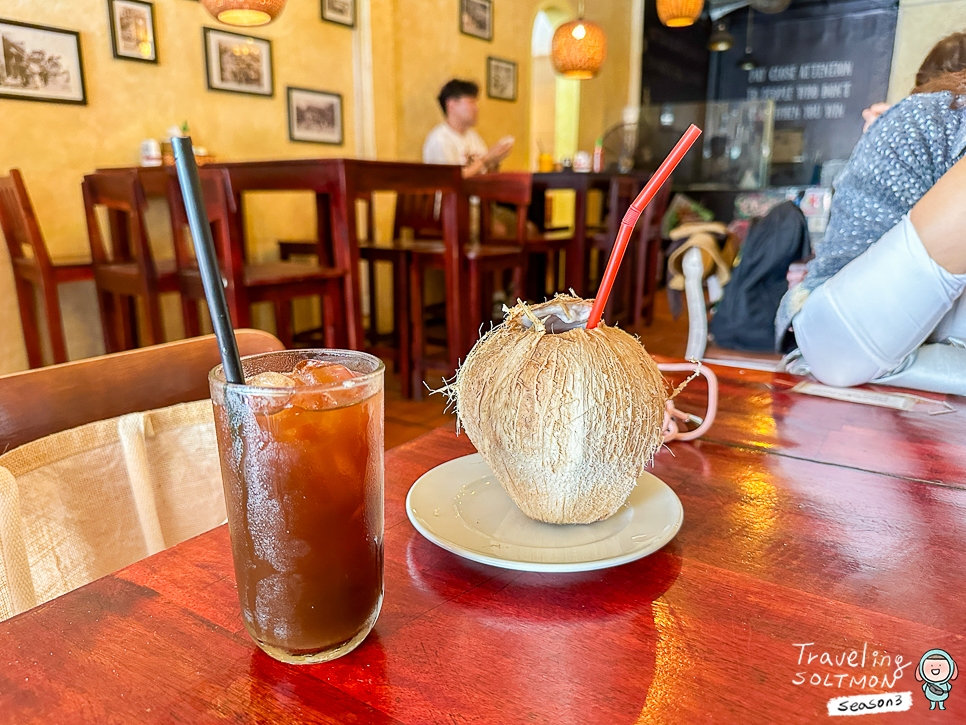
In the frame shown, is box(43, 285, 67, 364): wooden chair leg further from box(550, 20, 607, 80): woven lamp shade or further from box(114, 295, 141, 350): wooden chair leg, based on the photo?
box(550, 20, 607, 80): woven lamp shade

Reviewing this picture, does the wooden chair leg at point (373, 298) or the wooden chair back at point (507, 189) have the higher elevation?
the wooden chair back at point (507, 189)

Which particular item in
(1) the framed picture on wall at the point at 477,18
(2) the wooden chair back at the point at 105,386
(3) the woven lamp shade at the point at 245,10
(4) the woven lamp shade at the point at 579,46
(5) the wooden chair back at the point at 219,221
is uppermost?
(1) the framed picture on wall at the point at 477,18

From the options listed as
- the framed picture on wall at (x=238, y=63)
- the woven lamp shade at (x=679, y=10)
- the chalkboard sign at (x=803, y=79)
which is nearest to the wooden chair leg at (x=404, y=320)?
the framed picture on wall at (x=238, y=63)

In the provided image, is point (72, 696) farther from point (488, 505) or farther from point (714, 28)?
point (714, 28)

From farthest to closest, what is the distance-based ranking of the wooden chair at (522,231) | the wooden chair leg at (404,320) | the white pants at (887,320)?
1. the wooden chair leg at (404,320)
2. the wooden chair at (522,231)
3. the white pants at (887,320)

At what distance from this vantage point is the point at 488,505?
555 millimetres

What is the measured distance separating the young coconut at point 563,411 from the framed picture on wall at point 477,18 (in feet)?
17.0

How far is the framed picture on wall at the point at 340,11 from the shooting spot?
3.98 meters

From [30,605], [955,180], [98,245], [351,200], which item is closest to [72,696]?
[30,605]

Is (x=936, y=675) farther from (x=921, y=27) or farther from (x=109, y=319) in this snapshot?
(x=109, y=319)

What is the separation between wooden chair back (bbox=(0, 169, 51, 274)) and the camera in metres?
2.36

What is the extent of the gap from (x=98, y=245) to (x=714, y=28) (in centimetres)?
748

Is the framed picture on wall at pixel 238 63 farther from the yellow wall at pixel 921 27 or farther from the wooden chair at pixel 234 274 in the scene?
the yellow wall at pixel 921 27

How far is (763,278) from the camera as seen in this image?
192 centimetres
